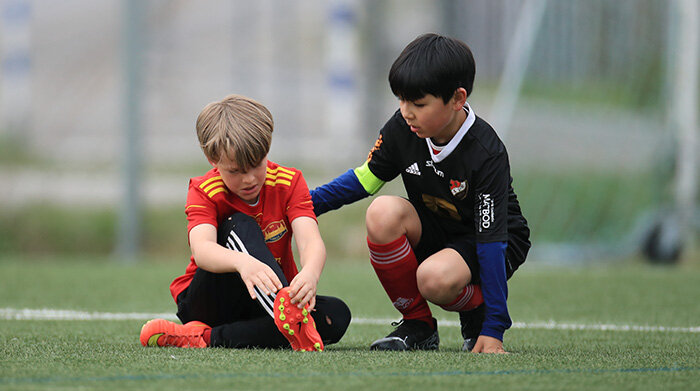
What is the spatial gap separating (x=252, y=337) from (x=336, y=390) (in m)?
0.73

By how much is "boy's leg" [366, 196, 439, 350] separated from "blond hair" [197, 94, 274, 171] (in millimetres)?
395

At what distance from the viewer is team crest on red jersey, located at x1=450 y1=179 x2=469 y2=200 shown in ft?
8.30

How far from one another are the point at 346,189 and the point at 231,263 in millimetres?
535

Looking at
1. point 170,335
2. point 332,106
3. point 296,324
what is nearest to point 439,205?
point 296,324

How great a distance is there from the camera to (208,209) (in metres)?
2.49

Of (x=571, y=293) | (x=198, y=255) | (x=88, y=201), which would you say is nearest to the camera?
(x=198, y=255)

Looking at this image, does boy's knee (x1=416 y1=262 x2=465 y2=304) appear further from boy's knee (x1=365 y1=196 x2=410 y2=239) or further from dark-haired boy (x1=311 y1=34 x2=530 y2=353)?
boy's knee (x1=365 y1=196 x2=410 y2=239)

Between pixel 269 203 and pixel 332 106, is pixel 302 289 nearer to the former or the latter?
pixel 269 203

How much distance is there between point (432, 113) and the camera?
95.8 inches

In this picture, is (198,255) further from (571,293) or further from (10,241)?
(10,241)

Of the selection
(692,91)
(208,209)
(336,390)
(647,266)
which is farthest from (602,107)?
(336,390)

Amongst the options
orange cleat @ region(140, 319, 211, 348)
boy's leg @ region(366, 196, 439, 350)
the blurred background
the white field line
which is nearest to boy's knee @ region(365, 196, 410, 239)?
boy's leg @ region(366, 196, 439, 350)

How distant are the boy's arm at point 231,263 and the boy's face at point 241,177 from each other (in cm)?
14

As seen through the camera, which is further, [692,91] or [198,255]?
[692,91]
